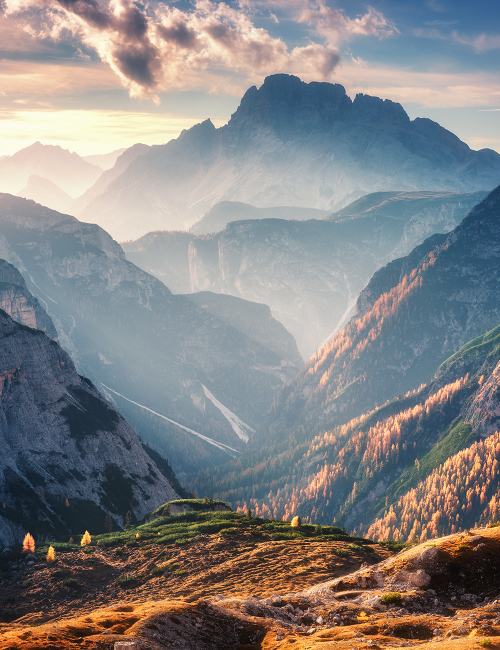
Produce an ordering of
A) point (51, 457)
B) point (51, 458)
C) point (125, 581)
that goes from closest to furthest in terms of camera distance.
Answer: point (125, 581), point (51, 458), point (51, 457)

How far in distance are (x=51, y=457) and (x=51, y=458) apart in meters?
0.48

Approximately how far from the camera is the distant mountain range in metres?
143

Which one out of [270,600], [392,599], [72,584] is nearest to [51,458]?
[72,584]

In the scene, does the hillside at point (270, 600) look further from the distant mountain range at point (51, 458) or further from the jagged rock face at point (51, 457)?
the jagged rock face at point (51, 457)

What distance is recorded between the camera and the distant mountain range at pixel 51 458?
469 ft

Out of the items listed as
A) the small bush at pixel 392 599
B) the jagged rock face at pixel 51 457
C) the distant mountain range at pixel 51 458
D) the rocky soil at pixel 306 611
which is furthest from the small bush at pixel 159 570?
the jagged rock face at pixel 51 457

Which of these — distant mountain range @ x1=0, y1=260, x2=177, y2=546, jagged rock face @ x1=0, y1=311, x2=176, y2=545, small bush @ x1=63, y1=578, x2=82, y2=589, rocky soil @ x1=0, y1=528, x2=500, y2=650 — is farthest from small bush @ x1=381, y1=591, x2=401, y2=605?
jagged rock face @ x1=0, y1=311, x2=176, y2=545

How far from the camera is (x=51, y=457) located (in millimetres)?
169250

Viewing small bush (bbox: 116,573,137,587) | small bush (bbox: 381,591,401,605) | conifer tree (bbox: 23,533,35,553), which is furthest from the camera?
conifer tree (bbox: 23,533,35,553)

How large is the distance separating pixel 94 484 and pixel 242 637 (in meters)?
144

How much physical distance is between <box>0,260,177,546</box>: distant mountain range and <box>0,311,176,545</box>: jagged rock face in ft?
0.78

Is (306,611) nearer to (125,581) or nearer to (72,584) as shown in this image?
(125,581)

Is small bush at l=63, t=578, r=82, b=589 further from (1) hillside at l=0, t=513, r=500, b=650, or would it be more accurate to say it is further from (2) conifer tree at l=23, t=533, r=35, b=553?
(2) conifer tree at l=23, t=533, r=35, b=553

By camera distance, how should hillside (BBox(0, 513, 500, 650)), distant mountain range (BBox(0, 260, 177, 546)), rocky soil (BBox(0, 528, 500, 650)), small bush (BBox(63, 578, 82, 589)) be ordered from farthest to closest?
distant mountain range (BBox(0, 260, 177, 546)), small bush (BBox(63, 578, 82, 589)), hillside (BBox(0, 513, 500, 650)), rocky soil (BBox(0, 528, 500, 650))
